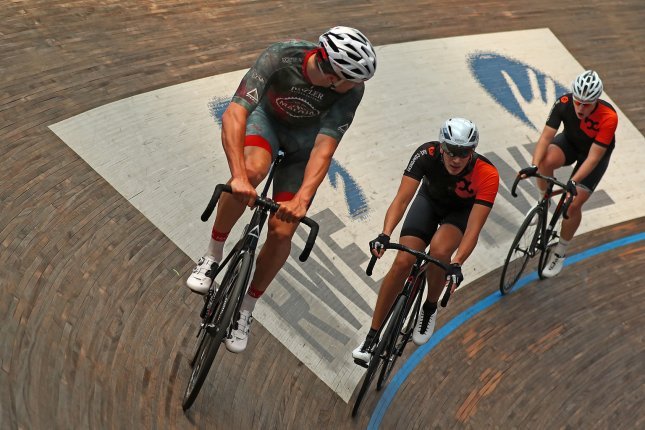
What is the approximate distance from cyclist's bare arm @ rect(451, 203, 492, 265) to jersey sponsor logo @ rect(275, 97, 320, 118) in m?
1.11

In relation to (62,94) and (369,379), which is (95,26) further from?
(369,379)

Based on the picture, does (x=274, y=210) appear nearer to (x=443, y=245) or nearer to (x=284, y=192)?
(x=284, y=192)

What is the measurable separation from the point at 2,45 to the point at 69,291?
2.85m

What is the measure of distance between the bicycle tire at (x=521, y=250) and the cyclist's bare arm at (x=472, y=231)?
1732mm

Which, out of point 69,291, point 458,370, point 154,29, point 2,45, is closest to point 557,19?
point 154,29

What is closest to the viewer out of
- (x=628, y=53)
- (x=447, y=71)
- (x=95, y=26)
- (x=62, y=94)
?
(x=62, y=94)

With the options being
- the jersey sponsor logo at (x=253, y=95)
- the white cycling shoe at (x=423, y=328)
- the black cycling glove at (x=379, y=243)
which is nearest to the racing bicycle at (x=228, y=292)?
the jersey sponsor logo at (x=253, y=95)

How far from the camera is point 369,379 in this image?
497 centimetres

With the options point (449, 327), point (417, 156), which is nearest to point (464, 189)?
point (417, 156)

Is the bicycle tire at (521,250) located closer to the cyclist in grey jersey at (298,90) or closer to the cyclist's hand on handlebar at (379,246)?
the cyclist's hand on handlebar at (379,246)

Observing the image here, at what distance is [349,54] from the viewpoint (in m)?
3.97

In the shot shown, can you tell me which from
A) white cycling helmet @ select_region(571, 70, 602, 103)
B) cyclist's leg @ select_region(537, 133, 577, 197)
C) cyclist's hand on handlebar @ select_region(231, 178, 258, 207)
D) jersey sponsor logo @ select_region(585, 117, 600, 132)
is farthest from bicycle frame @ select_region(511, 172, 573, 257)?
cyclist's hand on handlebar @ select_region(231, 178, 258, 207)

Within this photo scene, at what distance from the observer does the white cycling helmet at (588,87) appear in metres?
5.97

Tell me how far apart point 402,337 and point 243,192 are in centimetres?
197
